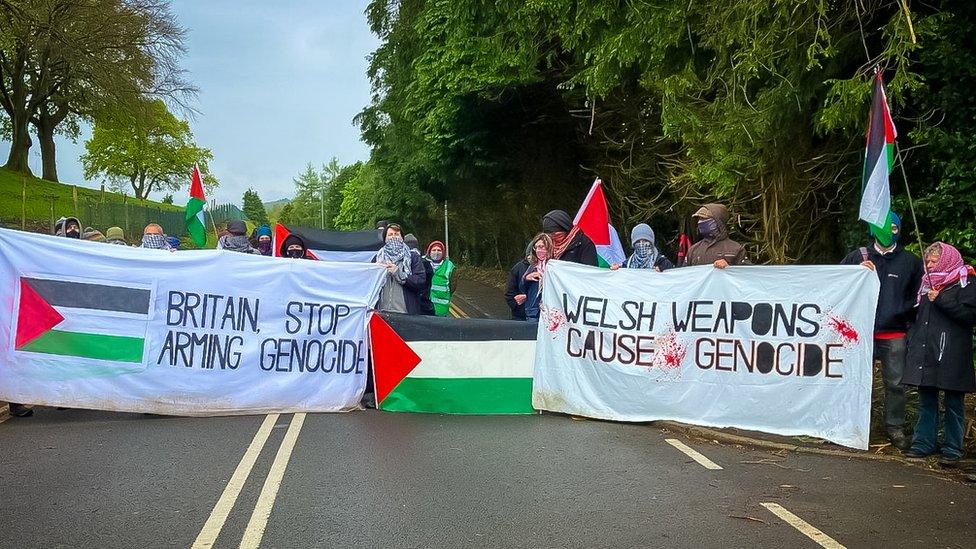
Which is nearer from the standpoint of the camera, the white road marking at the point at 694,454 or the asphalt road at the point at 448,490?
the asphalt road at the point at 448,490

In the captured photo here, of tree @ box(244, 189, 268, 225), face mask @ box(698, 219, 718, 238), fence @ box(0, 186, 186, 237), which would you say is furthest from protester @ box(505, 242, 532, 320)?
tree @ box(244, 189, 268, 225)

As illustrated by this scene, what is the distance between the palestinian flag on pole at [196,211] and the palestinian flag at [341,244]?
2468 mm

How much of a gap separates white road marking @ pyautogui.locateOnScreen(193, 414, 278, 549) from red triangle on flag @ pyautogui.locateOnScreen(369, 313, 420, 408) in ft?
4.15

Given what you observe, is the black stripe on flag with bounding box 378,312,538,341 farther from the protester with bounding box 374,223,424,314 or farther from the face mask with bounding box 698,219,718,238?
the face mask with bounding box 698,219,718,238

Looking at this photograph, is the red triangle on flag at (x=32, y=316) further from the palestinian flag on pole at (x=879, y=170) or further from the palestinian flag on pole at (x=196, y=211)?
the palestinian flag on pole at (x=879, y=170)

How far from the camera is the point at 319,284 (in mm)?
8922

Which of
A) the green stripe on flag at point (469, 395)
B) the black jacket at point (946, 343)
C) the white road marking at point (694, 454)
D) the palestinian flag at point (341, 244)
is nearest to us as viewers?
the black jacket at point (946, 343)

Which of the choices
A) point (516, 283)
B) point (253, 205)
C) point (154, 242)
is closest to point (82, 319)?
A: point (154, 242)

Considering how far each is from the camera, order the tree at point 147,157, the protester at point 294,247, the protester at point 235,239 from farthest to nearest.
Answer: the tree at point 147,157
the protester at point 235,239
the protester at point 294,247

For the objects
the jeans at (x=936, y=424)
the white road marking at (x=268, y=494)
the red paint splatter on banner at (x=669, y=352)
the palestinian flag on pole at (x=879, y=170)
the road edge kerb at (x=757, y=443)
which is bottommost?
the white road marking at (x=268, y=494)

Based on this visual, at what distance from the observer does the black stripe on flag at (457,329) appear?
8.72 m

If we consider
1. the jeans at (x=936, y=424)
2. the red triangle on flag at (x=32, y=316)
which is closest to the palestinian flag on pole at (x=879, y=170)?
the jeans at (x=936, y=424)

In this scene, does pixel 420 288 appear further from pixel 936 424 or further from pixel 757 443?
pixel 936 424

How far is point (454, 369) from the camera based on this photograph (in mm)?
8617
